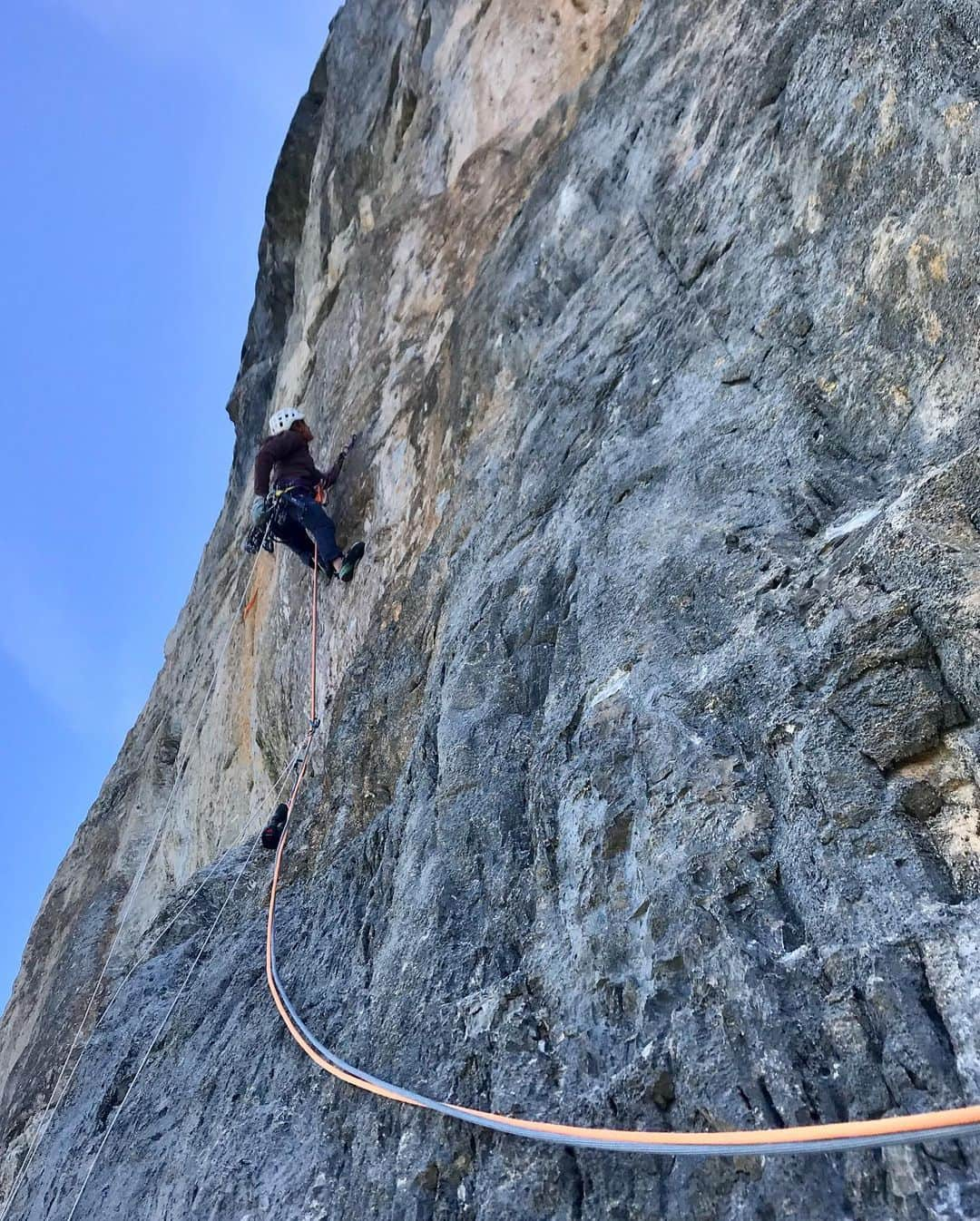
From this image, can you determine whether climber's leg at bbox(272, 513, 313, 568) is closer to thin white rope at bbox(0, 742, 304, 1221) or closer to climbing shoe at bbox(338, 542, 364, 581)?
climbing shoe at bbox(338, 542, 364, 581)

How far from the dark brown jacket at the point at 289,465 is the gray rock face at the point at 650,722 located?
639mm

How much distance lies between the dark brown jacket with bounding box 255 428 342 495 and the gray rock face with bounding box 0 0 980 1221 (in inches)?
25.1

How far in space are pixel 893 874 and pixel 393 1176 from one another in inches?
68.6

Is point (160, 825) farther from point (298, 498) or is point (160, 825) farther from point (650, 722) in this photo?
point (650, 722)

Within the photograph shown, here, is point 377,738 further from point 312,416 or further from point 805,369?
point 312,416

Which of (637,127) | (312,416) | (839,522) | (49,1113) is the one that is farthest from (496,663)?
(312,416)

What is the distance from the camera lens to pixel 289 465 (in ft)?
27.1

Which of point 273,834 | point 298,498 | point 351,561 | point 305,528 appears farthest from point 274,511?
point 273,834

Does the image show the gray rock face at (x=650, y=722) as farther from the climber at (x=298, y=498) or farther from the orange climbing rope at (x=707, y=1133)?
the climber at (x=298, y=498)

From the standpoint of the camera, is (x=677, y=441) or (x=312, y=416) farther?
(x=312, y=416)

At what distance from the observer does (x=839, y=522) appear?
11.4ft

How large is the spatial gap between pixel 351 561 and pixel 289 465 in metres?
1.51

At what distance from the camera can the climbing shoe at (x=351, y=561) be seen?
7.18 meters

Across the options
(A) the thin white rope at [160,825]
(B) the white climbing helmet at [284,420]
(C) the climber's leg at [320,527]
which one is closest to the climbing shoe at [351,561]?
(C) the climber's leg at [320,527]
